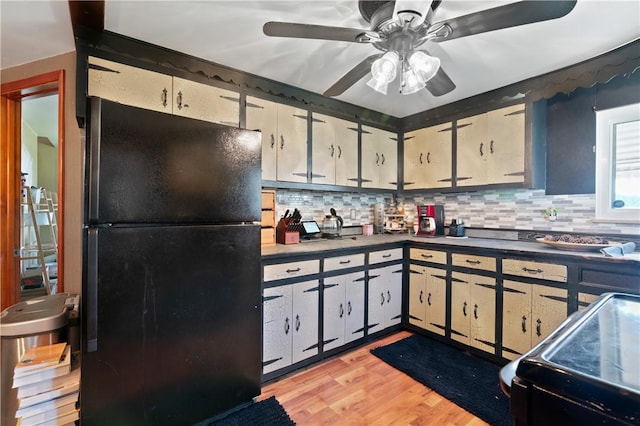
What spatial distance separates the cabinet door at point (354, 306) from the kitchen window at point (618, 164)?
1931mm

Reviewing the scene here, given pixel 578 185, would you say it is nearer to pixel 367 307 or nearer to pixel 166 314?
pixel 367 307

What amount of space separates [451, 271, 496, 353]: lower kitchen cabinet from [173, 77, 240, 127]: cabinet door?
228cm

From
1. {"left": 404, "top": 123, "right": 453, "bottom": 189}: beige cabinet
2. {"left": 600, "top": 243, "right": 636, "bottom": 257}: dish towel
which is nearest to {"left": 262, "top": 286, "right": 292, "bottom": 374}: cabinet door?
{"left": 404, "top": 123, "right": 453, "bottom": 189}: beige cabinet

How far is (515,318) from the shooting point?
2178mm

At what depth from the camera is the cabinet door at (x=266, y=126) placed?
7.57 feet

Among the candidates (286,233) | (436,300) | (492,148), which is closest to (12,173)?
(286,233)

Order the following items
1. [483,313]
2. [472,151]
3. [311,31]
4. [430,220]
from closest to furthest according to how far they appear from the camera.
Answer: [311,31]
[483,313]
[472,151]
[430,220]

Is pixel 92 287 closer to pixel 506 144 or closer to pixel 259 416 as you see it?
pixel 259 416

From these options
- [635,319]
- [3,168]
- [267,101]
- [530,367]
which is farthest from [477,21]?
[3,168]

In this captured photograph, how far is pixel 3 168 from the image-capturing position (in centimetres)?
214

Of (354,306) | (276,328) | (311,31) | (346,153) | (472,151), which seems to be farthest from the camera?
(346,153)

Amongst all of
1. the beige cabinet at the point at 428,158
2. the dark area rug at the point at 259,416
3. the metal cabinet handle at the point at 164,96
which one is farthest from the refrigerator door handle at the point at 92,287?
the beige cabinet at the point at 428,158

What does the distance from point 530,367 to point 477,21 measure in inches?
52.9

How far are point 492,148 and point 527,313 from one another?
1410 millimetres
